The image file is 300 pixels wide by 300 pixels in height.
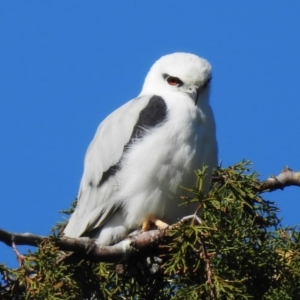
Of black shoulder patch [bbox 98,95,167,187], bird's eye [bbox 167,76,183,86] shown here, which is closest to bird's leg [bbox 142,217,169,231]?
black shoulder patch [bbox 98,95,167,187]

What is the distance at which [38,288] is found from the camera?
4.49 meters

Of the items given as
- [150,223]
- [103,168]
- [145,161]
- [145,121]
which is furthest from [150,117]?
[150,223]

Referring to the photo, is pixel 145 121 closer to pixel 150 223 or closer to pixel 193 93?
pixel 193 93

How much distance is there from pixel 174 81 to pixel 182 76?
0.10 metres

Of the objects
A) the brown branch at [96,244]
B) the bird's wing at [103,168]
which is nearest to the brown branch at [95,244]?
the brown branch at [96,244]

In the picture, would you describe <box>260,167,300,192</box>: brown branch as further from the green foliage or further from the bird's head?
the bird's head

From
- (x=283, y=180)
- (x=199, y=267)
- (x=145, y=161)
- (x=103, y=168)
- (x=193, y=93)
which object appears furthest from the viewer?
(x=193, y=93)

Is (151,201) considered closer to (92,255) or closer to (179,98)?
(179,98)

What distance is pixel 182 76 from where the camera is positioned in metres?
6.77

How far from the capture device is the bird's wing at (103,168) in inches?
249

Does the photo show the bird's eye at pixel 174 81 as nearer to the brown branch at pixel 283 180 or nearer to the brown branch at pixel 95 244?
the brown branch at pixel 283 180

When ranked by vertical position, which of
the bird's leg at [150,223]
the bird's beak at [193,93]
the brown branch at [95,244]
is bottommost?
the brown branch at [95,244]

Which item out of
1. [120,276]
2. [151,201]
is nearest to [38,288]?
[120,276]

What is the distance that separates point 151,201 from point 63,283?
1515 millimetres
